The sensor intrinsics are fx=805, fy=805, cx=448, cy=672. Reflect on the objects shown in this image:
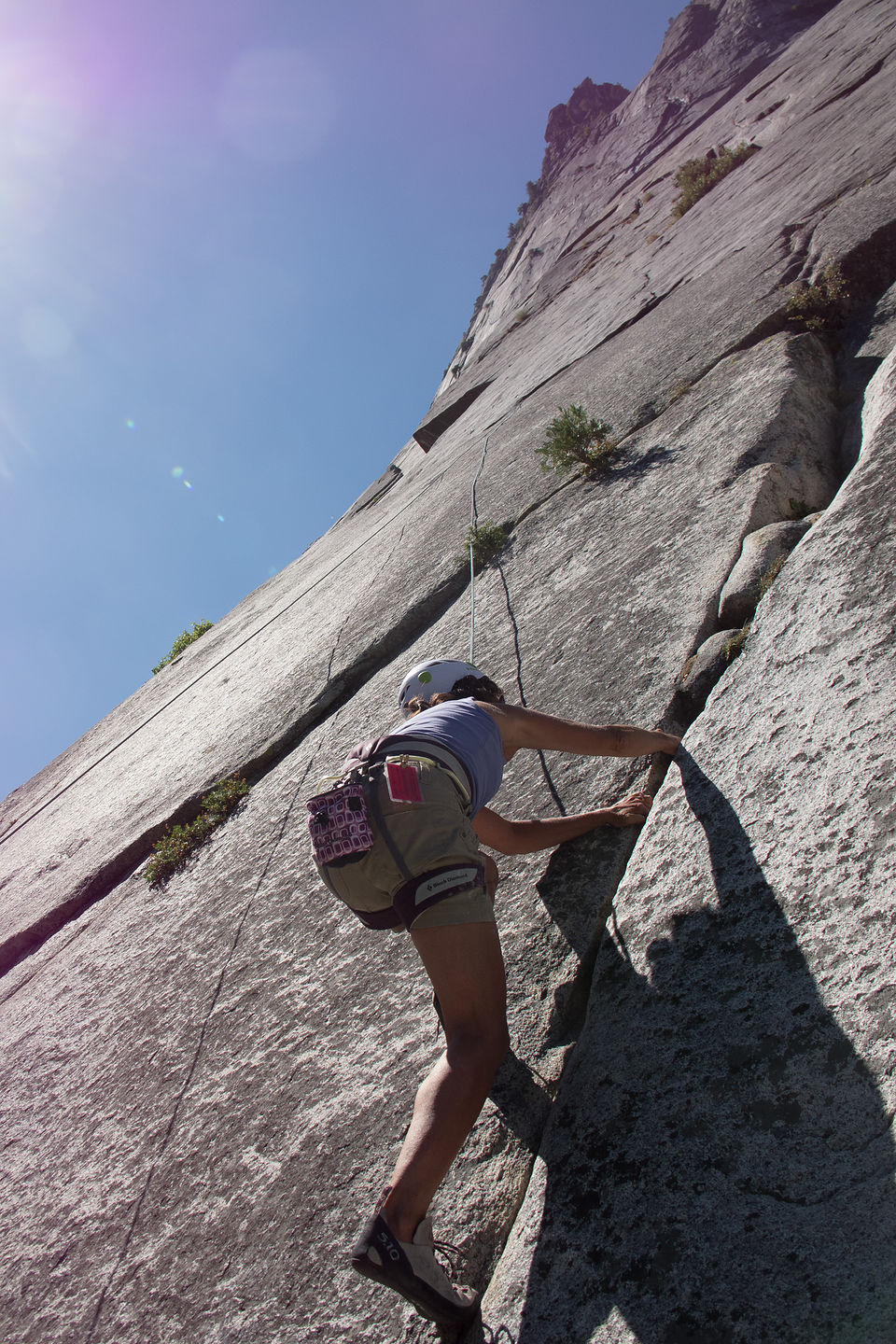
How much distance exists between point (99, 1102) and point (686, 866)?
7.59ft

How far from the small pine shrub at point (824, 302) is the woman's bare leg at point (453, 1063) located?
4264 mm

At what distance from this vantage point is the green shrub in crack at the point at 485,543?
5.11 m

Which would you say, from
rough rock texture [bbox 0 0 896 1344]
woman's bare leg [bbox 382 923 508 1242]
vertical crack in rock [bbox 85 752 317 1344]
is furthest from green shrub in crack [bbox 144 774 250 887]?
woman's bare leg [bbox 382 923 508 1242]

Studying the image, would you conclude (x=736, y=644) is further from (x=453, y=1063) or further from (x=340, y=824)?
(x=453, y=1063)

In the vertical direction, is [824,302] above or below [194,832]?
below

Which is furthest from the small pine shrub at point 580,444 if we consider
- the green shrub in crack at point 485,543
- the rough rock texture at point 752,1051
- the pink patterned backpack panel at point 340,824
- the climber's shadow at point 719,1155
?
the pink patterned backpack panel at point 340,824

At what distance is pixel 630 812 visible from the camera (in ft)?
8.23

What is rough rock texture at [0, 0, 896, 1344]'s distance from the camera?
158cm

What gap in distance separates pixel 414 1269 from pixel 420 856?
0.84m

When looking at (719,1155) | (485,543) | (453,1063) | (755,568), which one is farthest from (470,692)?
(485,543)

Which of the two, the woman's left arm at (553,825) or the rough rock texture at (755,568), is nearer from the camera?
the woman's left arm at (553,825)

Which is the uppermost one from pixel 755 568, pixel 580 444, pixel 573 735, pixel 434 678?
pixel 580 444

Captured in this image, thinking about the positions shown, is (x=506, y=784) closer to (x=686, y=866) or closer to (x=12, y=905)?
(x=686, y=866)

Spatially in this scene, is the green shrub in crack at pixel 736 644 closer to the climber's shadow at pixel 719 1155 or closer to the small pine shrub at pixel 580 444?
the climber's shadow at pixel 719 1155
